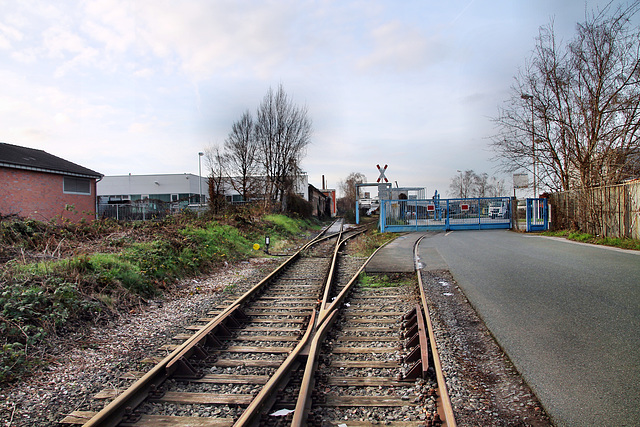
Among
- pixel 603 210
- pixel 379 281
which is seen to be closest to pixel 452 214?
pixel 603 210

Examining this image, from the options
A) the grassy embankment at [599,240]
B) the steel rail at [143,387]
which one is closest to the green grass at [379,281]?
the steel rail at [143,387]

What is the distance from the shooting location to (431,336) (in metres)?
4.63

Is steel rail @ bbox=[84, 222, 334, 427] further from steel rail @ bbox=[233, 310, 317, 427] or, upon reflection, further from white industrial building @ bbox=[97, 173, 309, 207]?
white industrial building @ bbox=[97, 173, 309, 207]

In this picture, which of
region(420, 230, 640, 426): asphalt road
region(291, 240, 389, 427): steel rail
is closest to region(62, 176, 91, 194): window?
region(420, 230, 640, 426): asphalt road

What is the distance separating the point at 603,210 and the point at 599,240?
1503 millimetres

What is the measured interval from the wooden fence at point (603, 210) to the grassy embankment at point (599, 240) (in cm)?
36

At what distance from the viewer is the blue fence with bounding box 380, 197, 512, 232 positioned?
23.6 m

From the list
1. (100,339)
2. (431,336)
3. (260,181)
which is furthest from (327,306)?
(260,181)

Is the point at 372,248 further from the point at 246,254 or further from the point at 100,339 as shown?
the point at 100,339

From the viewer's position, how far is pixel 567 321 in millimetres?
5406

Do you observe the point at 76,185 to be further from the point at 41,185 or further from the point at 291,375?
the point at 291,375

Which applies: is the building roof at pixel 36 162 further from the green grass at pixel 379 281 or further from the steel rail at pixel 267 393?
the steel rail at pixel 267 393

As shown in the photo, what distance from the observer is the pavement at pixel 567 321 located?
3.38m

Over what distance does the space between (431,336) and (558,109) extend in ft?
58.9
